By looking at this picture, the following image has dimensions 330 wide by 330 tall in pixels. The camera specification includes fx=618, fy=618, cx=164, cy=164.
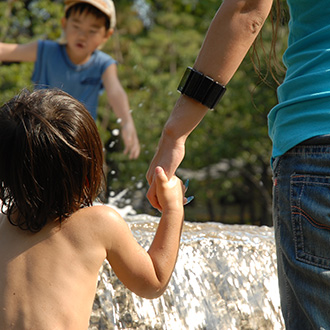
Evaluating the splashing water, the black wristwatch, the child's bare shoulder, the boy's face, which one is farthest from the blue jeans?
the boy's face

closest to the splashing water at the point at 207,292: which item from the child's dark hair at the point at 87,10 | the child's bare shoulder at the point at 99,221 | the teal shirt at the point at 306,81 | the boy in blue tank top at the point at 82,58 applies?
the child's bare shoulder at the point at 99,221

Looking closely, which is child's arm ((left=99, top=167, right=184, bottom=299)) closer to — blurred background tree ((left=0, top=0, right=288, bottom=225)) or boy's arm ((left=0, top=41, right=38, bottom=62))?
boy's arm ((left=0, top=41, right=38, bottom=62))

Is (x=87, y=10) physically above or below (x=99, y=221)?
above

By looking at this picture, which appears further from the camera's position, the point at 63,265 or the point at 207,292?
the point at 207,292

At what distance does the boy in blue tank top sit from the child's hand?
264 centimetres

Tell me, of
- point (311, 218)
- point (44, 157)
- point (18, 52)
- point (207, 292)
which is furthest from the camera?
point (18, 52)

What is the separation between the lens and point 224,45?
154 cm

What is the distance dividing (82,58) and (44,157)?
10.2ft

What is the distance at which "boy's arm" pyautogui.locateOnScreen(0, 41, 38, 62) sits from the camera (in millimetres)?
4598

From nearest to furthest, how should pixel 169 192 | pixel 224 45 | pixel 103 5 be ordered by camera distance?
pixel 224 45 < pixel 169 192 < pixel 103 5

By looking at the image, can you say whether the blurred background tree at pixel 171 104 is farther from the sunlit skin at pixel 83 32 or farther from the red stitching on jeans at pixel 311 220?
the red stitching on jeans at pixel 311 220

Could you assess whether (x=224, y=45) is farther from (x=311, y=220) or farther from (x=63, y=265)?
(x=63, y=265)

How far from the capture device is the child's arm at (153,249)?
1.77m

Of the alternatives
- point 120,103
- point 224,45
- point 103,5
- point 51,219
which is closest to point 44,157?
point 51,219
